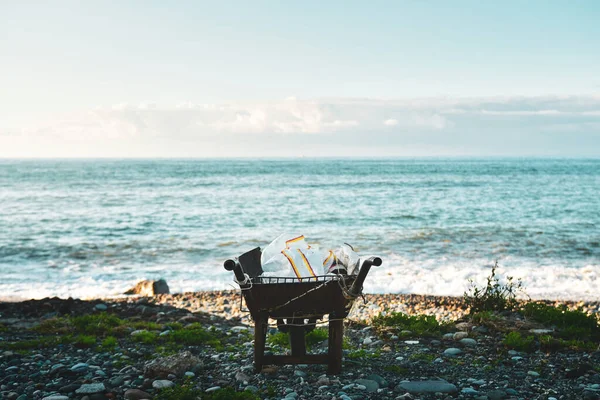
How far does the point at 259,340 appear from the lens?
219 inches

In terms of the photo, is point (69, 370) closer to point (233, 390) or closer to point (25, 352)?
point (25, 352)

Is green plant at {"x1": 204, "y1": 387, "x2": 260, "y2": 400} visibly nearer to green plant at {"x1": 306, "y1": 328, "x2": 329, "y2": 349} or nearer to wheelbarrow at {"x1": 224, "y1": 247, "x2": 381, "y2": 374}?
wheelbarrow at {"x1": 224, "y1": 247, "x2": 381, "y2": 374}

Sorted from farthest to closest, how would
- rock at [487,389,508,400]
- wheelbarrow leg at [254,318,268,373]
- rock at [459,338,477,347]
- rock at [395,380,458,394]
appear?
rock at [459,338,477,347], wheelbarrow leg at [254,318,268,373], rock at [395,380,458,394], rock at [487,389,508,400]

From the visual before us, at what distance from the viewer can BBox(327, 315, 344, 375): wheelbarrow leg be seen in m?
5.55

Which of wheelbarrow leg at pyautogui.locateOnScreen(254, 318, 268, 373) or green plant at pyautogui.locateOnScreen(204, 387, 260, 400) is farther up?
wheelbarrow leg at pyautogui.locateOnScreen(254, 318, 268, 373)

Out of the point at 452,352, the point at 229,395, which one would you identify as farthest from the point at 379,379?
the point at 229,395

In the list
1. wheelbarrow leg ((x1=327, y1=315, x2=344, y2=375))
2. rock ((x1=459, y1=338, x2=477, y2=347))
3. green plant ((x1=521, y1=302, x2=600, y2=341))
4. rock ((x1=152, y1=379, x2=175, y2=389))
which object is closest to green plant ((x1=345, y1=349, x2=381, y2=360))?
wheelbarrow leg ((x1=327, y1=315, x2=344, y2=375))

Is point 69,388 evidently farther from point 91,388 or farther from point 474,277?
point 474,277

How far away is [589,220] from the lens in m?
23.7

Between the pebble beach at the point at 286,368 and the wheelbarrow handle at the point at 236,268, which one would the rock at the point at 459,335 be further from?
the wheelbarrow handle at the point at 236,268

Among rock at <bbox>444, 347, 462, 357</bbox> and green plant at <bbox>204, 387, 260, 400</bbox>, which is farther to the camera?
rock at <bbox>444, 347, 462, 357</bbox>

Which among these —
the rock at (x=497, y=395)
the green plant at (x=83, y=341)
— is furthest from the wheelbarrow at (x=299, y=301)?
the green plant at (x=83, y=341)

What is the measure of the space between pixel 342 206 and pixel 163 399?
2648cm

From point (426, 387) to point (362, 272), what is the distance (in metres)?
1.42
